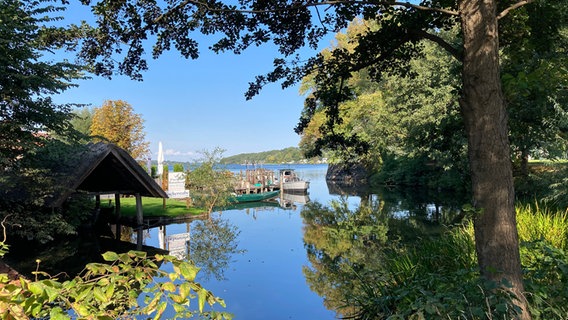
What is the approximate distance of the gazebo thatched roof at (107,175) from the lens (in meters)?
11.5

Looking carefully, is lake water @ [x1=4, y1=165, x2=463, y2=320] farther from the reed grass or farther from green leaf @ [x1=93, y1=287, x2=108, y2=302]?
green leaf @ [x1=93, y1=287, x2=108, y2=302]

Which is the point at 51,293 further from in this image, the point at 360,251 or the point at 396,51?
the point at 360,251

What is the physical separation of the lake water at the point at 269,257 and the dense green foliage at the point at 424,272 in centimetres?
8

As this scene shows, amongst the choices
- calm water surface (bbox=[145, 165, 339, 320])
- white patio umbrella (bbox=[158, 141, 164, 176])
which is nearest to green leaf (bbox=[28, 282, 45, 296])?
calm water surface (bbox=[145, 165, 339, 320])

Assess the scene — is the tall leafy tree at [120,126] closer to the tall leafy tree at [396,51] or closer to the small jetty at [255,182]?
the small jetty at [255,182]

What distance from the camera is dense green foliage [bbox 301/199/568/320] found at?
8.49 feet

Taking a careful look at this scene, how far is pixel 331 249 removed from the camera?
11055 mm

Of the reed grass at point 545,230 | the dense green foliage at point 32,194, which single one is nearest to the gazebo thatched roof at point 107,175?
the dense green foliage at point 32,194

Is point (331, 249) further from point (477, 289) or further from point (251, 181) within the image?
point (251, 181)

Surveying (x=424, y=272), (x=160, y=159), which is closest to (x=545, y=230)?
(x=424, y=272)

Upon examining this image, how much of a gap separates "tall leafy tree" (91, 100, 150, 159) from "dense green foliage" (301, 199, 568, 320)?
68.0 ft

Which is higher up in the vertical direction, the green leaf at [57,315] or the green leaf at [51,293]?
the green leaf at [51,293]

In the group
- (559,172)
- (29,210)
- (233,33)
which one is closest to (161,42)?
(233,33)

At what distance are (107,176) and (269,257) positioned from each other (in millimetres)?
8943
